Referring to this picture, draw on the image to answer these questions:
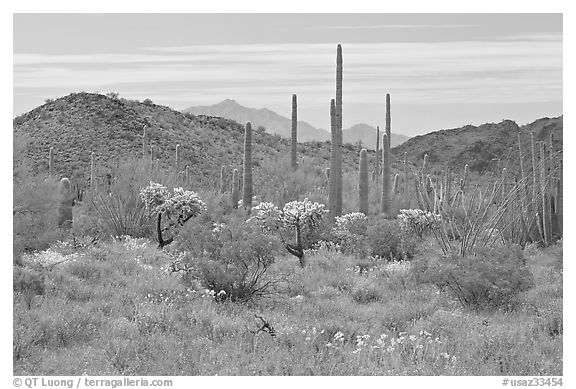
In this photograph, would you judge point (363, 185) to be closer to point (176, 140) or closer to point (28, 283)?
point (28, 283)

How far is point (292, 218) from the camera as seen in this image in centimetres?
1560

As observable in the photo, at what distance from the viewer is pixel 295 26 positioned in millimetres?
10656

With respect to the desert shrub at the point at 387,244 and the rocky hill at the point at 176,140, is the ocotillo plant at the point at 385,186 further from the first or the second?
the rocky hill at the point at 176,140

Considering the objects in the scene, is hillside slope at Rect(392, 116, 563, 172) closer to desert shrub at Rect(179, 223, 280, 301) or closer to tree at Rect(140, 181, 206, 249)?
tree at Rect(140, 181, 206, 249)

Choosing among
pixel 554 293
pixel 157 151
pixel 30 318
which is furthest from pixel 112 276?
pixel 157 151

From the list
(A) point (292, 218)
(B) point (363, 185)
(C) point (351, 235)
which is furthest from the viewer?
(B) point (363, 185)

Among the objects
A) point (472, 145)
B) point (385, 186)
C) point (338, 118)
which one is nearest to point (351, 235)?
point (338, 118)

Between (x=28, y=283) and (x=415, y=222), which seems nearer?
(x=28, y=283)

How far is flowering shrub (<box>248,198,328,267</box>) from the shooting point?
1561 centimetres

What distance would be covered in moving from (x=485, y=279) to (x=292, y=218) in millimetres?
5578

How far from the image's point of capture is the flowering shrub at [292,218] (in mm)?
15609

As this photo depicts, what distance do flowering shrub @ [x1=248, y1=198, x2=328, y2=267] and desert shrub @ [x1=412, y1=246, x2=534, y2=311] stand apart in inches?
159

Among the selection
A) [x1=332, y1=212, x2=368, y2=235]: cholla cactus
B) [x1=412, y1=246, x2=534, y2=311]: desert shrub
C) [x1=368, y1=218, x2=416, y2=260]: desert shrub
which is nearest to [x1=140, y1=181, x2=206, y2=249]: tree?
[x1=332, y1=212, x2=368, y2=235]: cholla cactus

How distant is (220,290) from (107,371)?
3517mm
